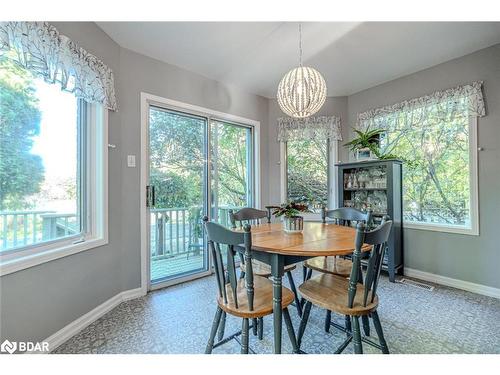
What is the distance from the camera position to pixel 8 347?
57.6 inches

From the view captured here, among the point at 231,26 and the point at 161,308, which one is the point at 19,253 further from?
the point at 231,26

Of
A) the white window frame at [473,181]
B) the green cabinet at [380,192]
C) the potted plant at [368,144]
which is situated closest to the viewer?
the white window frame at [473,181]

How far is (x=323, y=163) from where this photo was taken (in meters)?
3.73

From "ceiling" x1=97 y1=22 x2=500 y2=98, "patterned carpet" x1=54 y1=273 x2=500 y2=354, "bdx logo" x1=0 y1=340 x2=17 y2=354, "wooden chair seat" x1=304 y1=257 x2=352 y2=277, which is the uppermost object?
"ceiling" x1=97 y1=22 x2=500 y2=98

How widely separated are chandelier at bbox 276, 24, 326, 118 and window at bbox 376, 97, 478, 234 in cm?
170

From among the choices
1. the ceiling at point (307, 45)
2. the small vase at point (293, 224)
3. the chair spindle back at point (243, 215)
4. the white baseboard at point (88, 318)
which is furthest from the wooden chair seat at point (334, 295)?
the ceiling at point (307, 45)

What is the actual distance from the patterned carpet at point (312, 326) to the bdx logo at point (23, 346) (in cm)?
11

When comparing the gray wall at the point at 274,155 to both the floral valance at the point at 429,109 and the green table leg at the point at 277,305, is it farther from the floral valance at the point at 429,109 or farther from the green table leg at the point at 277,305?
the green table leg at the point at 277,305

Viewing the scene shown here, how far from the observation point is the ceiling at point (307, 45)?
2109 millimetres

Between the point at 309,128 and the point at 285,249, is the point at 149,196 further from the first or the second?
the point at 309,128

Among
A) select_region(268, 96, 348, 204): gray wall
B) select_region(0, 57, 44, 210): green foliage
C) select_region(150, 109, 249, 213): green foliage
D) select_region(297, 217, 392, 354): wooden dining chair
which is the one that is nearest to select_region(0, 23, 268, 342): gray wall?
select_region(150, 109, 249, 213): green foliage

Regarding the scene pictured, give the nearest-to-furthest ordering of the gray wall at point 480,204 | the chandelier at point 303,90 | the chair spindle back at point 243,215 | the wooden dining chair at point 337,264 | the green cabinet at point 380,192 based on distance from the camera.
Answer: the wooden dining chair at point 337,264, the chandelier at point 303,90, the chair spindle back at point 243,215, the gray wall at point 480,204, the green cabinet at point 380,192

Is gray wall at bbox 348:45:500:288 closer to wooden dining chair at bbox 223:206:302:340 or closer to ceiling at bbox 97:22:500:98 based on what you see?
ceiling at bbox 97:22:500:98

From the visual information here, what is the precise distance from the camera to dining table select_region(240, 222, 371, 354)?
52.8 inches
